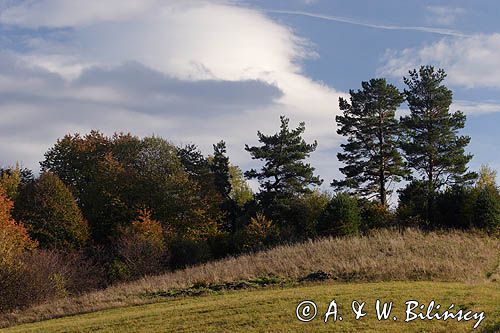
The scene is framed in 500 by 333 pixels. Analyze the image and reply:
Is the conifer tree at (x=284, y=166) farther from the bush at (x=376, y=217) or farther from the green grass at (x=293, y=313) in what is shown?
the green grass at (x=293, y=313)

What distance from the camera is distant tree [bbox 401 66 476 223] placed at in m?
45.2

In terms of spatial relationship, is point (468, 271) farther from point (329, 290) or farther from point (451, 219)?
point (451, 219)

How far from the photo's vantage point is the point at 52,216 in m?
49.4

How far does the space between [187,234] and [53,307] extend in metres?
25.8

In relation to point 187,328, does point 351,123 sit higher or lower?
higher

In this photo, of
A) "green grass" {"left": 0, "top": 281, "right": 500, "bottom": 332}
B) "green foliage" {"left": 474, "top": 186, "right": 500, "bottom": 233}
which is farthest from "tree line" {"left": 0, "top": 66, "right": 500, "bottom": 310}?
"green grass" {"left": 0, "top": 281, "right": 500, "bottom": 332}

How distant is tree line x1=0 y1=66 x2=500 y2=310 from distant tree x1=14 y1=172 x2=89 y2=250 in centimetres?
10

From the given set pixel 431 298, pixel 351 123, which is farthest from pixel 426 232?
pixel 431 298

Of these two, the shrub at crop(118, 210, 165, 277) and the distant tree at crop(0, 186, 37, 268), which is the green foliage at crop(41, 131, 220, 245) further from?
the distant tree at crop(0, 186, 37, 268)

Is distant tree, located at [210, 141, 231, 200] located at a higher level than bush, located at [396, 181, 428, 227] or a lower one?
higher

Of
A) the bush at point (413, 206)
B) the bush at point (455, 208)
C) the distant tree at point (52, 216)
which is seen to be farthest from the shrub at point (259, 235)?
the distant tree at point (52, 216)

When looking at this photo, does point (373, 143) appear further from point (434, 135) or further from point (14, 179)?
point (14, 179)

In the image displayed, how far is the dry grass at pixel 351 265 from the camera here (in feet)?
81.9

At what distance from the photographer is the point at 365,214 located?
44.0 meters
